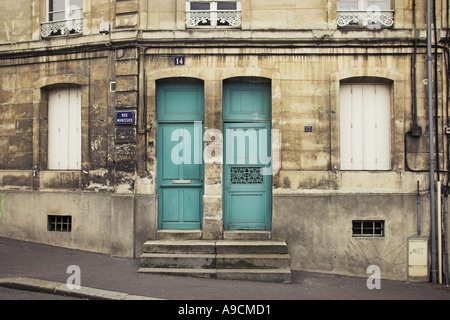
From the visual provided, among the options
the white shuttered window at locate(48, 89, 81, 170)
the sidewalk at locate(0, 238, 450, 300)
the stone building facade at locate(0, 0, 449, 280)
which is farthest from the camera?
the white shuttered window at locate(48, 89, 81, 170)

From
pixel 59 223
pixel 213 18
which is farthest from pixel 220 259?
pixel 213 18

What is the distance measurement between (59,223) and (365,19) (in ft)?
26.4

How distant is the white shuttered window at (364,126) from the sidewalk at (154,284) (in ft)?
8.11

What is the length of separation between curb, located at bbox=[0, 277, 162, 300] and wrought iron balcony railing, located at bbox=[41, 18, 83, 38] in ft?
17.8

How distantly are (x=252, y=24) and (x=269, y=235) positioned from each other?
4410mm

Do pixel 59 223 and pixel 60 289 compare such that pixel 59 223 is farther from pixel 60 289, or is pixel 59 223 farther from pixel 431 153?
pixel 431 153

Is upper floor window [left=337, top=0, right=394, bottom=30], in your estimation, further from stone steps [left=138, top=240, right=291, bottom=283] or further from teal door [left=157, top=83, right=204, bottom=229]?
stone steps [left=138, top=240, right=291, bottom=283]

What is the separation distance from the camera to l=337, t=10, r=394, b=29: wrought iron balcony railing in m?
7.89

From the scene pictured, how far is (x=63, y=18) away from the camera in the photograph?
872 centimetres

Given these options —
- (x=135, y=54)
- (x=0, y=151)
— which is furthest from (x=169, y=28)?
(x=0, y=151)

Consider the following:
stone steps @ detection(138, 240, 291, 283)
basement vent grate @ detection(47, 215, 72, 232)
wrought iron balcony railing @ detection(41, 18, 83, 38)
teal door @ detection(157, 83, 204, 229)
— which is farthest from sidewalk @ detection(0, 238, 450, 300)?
wrought iron balcony railing @ detection(41, 18, 83, 38)

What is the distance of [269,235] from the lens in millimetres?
7605

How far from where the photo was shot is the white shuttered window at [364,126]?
7973mm
